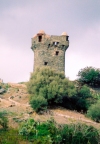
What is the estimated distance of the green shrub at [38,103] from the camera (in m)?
26.3

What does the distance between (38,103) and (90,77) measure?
12.0 meters

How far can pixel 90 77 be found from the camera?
3712 centimetres

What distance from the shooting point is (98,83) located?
1487 inches

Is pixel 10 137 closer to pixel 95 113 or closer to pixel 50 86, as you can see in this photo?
pixel 95 113

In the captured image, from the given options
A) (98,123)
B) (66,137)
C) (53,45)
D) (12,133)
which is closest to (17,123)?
(12,133)

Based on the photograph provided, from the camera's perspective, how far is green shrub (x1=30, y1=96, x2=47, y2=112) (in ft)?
86.3

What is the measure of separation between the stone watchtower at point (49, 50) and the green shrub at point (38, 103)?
334 inches

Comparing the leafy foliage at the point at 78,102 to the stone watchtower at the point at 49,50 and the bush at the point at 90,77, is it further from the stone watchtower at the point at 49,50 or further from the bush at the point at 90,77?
the bush at the point at 90,77

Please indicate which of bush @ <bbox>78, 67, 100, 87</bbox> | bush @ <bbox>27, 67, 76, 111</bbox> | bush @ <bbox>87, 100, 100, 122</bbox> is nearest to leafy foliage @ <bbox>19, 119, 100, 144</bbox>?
bush @ <bbox>87, 100, 100, 122</bbox>

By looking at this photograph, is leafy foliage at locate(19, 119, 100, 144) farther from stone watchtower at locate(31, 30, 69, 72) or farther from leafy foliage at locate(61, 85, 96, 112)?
stone watchtower at locate(31, 30, 69, 72)

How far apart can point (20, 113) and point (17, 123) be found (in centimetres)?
267

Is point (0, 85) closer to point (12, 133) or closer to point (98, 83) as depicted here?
point (98, 83)

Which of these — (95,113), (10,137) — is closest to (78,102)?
(95,113)

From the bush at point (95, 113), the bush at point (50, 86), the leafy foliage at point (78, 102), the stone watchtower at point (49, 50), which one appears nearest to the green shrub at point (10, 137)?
the bush at point (50, 86)
